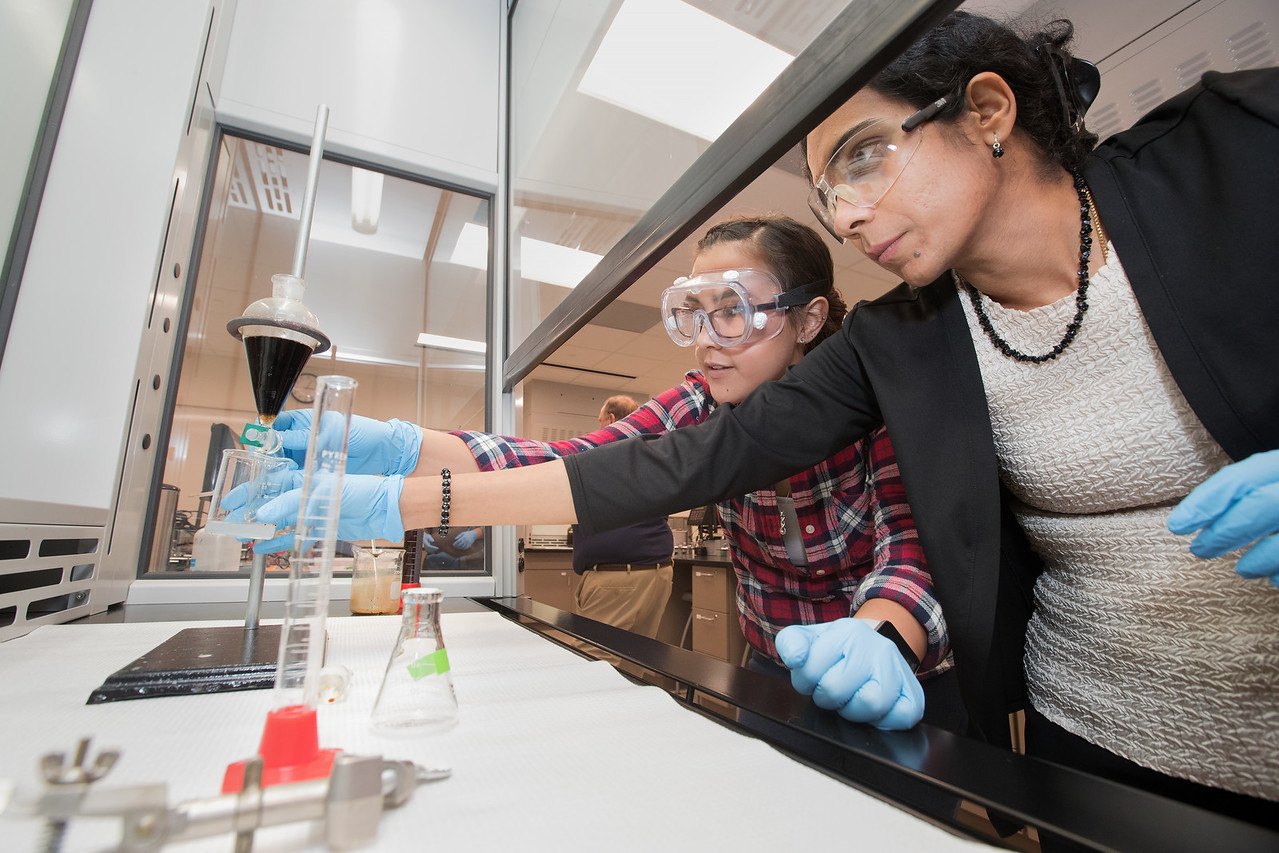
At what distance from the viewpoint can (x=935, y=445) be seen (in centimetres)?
82

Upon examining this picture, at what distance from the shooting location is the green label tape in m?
0.75

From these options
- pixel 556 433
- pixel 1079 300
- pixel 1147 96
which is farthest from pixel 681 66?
pixel 556 433

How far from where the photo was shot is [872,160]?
835mm

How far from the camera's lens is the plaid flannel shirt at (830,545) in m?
0.91

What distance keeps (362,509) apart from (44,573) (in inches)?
23.5

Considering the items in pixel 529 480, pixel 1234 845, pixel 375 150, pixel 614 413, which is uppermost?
pixel 375 150

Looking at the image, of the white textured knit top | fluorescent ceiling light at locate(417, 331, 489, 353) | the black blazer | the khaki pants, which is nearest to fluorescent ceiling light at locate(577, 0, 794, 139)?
the black blazer

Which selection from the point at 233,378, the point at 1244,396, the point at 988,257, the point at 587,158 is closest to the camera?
the point at 1244,396

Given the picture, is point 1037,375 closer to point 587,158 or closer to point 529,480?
point 529,480

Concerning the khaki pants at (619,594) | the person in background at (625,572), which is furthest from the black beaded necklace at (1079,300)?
the khaki pants at (619,594)

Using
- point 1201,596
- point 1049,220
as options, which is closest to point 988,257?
point 1049,220

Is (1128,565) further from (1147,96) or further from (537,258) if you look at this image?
(537,258)

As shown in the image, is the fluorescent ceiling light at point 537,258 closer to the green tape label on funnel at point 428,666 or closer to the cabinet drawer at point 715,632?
the green tape label on funnel at point 428,666

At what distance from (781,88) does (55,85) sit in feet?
5.70
